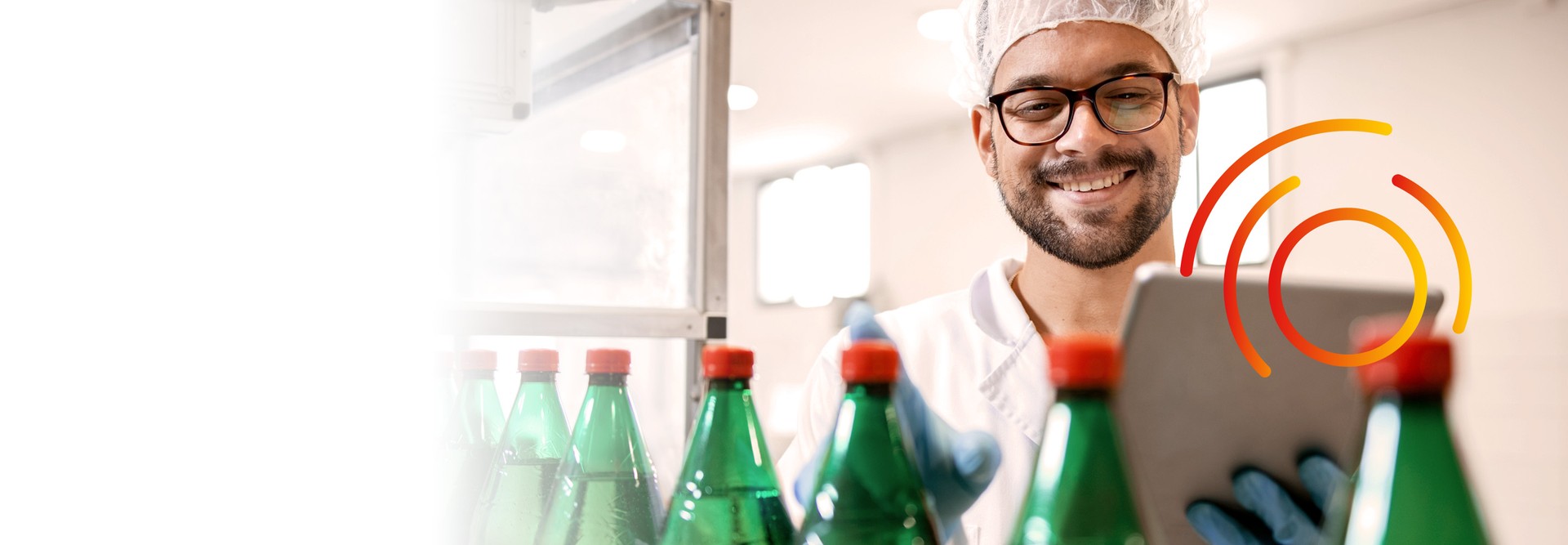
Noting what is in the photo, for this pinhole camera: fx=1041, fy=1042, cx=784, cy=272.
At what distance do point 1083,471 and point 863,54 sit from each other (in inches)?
191

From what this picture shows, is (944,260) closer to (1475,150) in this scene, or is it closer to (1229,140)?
(1229,140)

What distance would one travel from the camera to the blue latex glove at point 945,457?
1.62 ft

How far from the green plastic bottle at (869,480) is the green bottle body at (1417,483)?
0.57 feet

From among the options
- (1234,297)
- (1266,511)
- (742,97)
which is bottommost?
(1266,511)

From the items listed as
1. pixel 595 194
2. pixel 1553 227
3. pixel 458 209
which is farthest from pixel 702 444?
pixel 1553 227

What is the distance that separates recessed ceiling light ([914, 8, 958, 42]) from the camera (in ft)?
14.3

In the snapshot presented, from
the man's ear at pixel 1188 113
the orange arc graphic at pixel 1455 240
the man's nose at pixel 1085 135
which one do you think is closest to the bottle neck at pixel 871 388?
the orange arc graphic at pixel 1455 240

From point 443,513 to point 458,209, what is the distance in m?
0.68

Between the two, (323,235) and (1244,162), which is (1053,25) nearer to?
(1244,162)

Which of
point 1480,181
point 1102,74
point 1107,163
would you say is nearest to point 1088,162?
point 1107,163

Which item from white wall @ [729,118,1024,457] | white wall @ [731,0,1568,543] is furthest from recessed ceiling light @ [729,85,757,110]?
white wall @ [731,0,1568,543]

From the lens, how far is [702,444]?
1.68 ft

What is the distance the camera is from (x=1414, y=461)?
32 centimetres

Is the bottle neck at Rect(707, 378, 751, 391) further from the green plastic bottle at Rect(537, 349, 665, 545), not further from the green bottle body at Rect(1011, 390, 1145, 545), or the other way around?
the green bottle body at Rect(1011, 390, 1145, 545)
